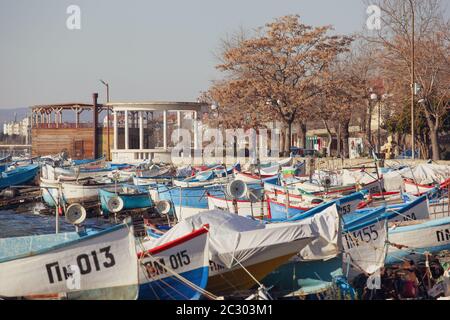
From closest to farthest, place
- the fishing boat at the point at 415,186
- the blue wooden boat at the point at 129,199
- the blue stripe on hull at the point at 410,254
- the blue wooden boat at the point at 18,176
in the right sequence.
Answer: the blue stripe on hull at the point at 410,254
the fishing boat at the point at 415,186
the blue wooden boat at the point at 129,199
the blue wooden boat at the point at 18,176

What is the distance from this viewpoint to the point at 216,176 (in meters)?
36.6

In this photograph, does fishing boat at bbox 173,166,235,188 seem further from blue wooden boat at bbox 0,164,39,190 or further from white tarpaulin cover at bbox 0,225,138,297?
white tarpaulin cover at bbox 0,225,138,297

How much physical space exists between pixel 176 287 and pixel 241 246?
177cm

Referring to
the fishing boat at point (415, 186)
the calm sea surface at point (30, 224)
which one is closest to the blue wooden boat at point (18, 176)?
the calm sea surface at point (30, 224)

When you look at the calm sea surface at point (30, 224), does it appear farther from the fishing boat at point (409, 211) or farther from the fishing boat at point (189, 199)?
the fishing boat at point (409, 211)

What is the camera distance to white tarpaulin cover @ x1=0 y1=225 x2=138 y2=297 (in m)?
12.3

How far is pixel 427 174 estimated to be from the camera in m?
29.5

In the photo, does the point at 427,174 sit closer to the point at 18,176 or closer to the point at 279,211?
the point at 279,211

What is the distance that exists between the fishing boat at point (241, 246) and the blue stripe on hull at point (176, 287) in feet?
2.65

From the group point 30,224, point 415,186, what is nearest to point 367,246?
point 415,186

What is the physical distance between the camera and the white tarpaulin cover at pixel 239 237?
15.0 metres

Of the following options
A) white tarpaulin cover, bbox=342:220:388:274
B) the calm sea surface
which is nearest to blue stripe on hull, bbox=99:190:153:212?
the calm sea surface
